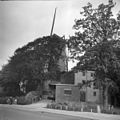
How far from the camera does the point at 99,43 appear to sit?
8852 millimetres

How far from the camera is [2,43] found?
1.67 meters

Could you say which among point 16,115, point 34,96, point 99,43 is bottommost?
point 16,115

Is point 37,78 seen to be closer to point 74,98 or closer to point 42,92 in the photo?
point 42,92

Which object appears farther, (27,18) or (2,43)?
(27,18)

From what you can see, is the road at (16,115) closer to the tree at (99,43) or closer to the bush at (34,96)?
the tree at (99,43)

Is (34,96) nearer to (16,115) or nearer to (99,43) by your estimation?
(99,43)

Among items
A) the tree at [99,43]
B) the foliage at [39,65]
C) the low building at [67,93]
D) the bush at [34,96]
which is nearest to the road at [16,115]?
the foliage at [39,65]

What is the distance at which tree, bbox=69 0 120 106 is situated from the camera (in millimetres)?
8461

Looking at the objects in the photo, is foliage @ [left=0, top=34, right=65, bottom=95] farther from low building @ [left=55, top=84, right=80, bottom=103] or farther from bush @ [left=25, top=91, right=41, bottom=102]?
low building @ [left=55, top=84, right=80, bottom=103]

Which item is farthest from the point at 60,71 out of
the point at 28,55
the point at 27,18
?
the point at 27,18

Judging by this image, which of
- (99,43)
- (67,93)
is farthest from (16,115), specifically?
(67,93)

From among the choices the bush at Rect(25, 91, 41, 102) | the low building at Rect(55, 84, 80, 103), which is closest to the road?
the bush at Rect(25, 91, 41, 102)

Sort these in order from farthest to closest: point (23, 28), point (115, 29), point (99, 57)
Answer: point (115, 29) < point (99, 57) < point (23, 28)

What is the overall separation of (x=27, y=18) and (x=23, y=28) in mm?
115
